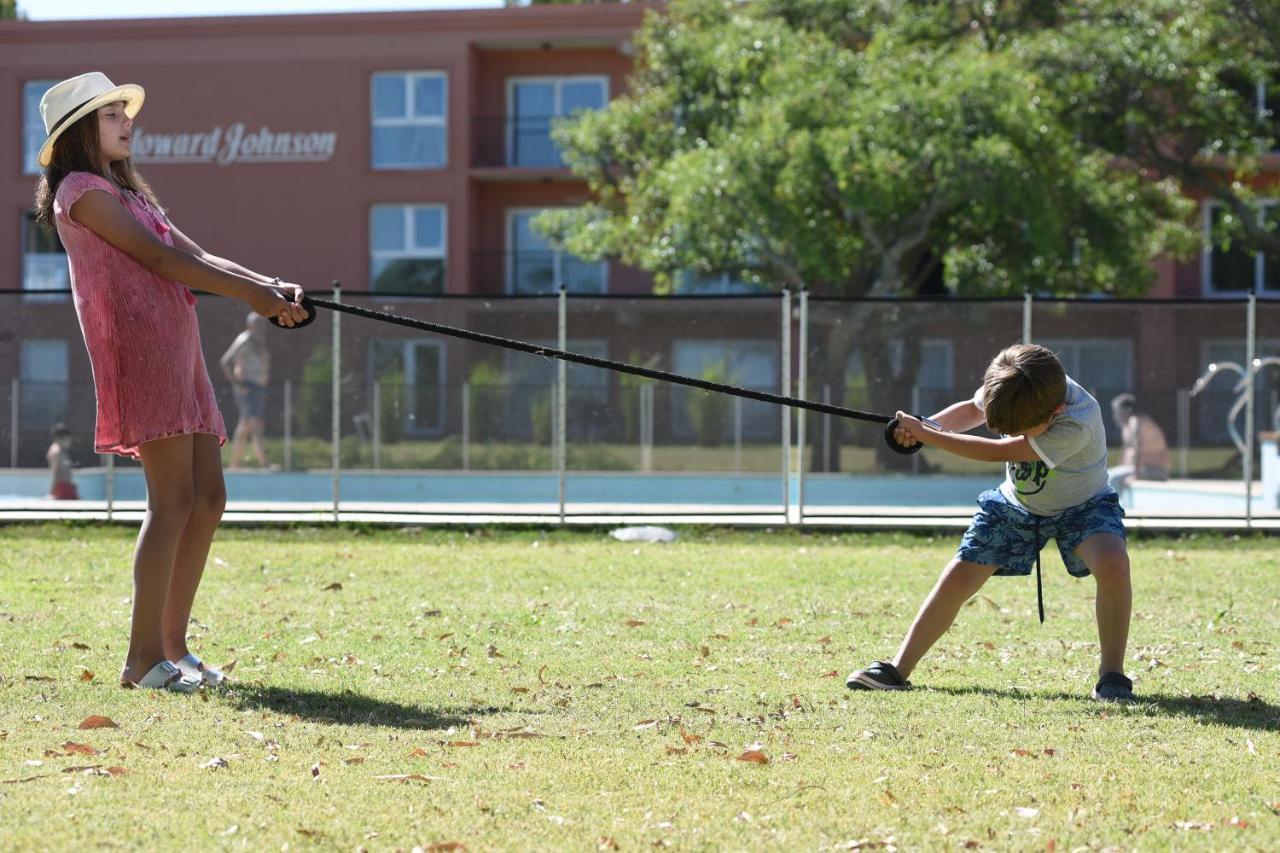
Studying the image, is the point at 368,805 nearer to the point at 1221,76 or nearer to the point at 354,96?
the point at 1221,76

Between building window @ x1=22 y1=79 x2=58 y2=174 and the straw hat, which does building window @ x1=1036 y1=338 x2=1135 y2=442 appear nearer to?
the straw hat

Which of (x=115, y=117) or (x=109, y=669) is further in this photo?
(x=109, y=669)

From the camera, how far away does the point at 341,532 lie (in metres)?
11.7

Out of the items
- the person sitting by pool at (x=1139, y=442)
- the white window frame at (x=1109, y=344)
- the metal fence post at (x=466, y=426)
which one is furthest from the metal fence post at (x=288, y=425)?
the person sitting by pool at (x=1139, y=442)

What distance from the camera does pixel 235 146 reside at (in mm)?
28922

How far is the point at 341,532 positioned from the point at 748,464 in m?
3.18

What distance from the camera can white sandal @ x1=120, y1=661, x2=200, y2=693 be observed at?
502 centimetres

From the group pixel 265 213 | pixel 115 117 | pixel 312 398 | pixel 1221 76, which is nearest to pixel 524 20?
pixel 265 213

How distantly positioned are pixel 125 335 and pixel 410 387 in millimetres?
7435

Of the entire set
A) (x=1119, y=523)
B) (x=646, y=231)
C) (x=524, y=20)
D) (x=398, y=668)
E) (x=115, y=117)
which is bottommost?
(x=398, y=668)

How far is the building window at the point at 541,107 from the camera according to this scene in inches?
1150

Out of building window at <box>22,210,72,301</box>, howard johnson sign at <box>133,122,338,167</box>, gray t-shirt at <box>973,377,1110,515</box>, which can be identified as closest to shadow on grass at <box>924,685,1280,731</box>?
gray t-shirt at <box>973,377,1110,515</box>

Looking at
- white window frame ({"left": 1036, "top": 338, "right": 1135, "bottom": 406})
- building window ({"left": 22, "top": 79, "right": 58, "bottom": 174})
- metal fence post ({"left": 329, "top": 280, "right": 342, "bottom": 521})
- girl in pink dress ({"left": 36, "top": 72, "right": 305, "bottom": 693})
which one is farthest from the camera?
building window ({"left": 22, "top": 79, "right": 58, "bottom": 174})

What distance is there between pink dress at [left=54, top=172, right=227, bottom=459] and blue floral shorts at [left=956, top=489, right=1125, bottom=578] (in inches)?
100
